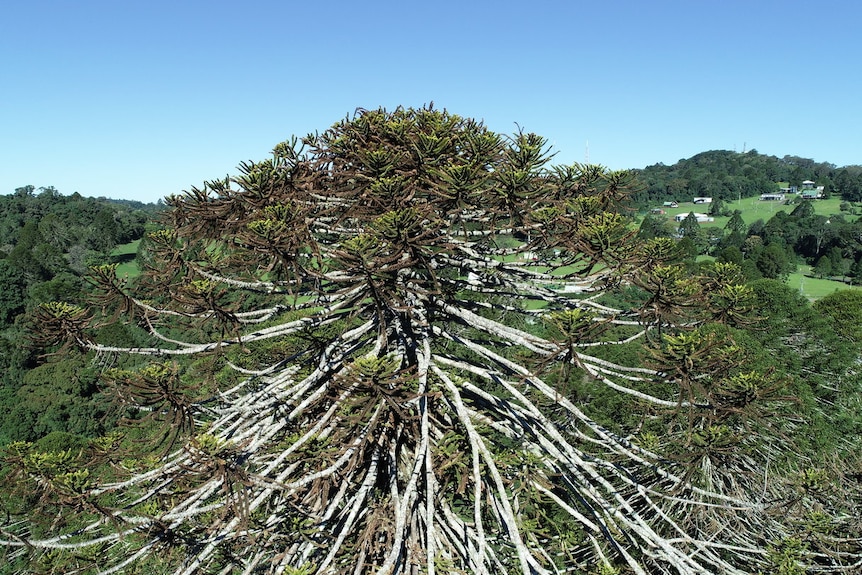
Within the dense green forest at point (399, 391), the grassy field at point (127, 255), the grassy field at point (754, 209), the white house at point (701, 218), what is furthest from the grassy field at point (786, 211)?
the grassy field at point (127, 255)

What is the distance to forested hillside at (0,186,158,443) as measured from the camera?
39.9 meters

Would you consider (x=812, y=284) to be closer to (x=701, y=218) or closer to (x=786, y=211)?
(x=701, y=218)

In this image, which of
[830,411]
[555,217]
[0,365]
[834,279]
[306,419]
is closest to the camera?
[555,217]

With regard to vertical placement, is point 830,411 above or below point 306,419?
below

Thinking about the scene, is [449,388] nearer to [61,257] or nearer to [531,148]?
[531,148]

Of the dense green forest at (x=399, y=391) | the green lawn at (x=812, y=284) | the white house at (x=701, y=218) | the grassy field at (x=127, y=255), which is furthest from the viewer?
the white house at (x=701, y=218)

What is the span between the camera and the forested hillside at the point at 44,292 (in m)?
39.9

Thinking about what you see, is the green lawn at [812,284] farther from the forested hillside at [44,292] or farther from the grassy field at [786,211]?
the forested hillside at [44,292]

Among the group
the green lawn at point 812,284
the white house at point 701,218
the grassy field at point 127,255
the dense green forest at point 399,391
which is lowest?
the green lawn at point 812,284

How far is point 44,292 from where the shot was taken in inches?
2323

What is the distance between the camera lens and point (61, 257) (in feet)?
292

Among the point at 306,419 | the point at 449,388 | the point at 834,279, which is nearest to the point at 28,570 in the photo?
the point at 306,419

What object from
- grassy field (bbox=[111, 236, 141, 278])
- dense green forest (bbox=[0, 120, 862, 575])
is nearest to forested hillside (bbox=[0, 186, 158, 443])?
dense green forest (bbox=[0, 120, 862, 575])

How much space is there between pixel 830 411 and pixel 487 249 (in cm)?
2772
